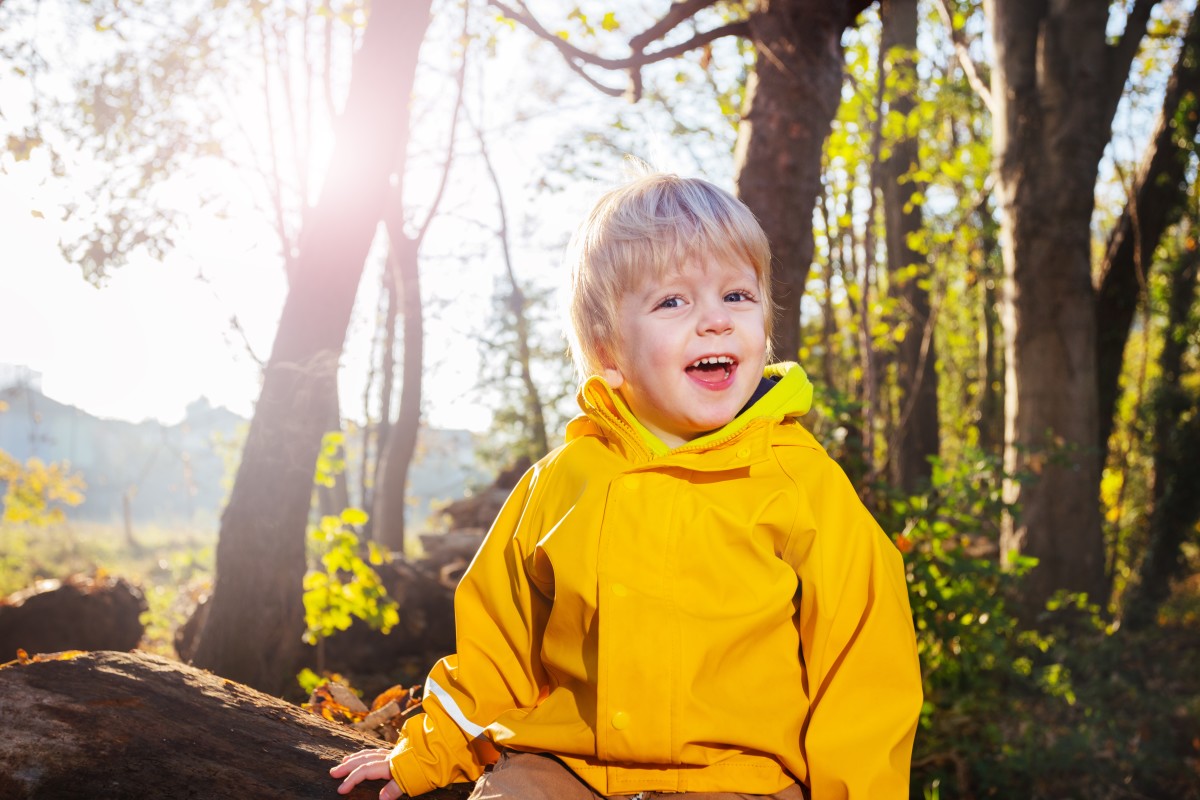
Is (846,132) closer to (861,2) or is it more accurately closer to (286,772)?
(861,2)

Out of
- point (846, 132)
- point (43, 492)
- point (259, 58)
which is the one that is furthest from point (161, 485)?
point (846, 132)

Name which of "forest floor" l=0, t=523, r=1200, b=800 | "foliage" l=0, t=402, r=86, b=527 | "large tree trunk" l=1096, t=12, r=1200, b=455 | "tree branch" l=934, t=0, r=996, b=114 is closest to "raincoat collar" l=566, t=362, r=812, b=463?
"forest floor" l=0, t=523, r=1200, b=800

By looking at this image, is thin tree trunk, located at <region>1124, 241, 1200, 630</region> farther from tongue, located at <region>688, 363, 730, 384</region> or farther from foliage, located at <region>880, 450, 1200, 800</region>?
tongue, located at <region>688, 363, 730, 384</region>

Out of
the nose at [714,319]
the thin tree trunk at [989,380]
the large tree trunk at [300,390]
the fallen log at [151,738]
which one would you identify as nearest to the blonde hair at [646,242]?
the nose at [714,319]

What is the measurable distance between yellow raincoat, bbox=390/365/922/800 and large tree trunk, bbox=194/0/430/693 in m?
2.34

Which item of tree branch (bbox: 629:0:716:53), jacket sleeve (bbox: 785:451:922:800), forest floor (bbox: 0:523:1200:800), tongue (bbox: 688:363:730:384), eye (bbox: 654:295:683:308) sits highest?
tree branch (bbox: 629:0:716:53)

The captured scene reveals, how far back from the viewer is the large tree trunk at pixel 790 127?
4.14m

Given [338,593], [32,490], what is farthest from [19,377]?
[338,593]

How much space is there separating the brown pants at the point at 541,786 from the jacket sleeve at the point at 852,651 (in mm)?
163

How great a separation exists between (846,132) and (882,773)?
630 cm

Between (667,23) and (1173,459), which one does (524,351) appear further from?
(667,23)

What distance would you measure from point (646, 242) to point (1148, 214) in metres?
7.52

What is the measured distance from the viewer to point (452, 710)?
6.75 feet

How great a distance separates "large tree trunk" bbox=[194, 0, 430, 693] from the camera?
4.08 meters
